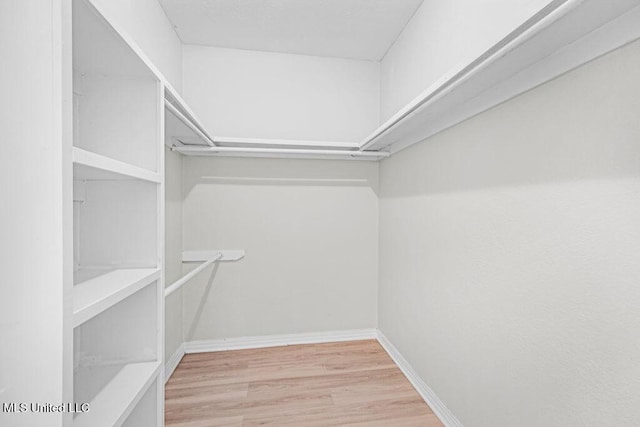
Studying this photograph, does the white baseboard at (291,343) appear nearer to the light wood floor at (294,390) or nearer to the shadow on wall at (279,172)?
the light wood floor at (294,390)

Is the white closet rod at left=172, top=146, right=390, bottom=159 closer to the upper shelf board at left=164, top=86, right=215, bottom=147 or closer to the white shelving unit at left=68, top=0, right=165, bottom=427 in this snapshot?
the upper shelf board at left=164, top=86, right=215, bottom=147

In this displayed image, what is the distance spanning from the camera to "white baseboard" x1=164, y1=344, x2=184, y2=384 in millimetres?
1936

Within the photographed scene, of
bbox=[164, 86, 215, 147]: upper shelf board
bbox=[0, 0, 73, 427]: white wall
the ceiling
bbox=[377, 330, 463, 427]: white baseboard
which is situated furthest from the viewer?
the ceiling

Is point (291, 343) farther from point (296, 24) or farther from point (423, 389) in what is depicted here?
point (296, 24)

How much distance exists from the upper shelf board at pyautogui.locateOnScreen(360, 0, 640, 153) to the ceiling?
0.90 meters

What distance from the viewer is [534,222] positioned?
1031mm

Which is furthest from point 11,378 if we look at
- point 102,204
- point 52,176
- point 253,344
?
point 253,344

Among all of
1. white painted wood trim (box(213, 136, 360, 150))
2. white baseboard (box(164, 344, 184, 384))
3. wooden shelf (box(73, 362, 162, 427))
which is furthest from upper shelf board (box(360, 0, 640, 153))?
white baseboard (box(164, 344, 184, 384))

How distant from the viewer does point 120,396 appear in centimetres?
87

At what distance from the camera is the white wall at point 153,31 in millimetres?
1339

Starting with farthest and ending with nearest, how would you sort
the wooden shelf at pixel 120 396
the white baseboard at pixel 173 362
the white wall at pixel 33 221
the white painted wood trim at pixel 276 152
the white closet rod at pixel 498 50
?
the white painted wood trim at pixel 276 152 → the white baseboard at pixel 173 362 → the wooden shelf at pixel 120 396 → the white closet rod at pixel 498 50 → the white wall at pixel 33 221

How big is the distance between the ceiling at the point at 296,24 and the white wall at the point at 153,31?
0.10m

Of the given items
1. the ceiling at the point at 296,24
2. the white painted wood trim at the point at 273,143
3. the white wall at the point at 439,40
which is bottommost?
the white painted wood trim at the point at 273,143

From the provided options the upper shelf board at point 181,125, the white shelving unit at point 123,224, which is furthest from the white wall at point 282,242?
the white shelving unit at point 123,224
